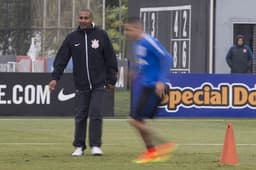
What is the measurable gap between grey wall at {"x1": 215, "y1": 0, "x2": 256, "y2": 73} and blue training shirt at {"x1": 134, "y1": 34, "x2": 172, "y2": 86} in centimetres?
2265

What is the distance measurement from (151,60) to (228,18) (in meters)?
23.0

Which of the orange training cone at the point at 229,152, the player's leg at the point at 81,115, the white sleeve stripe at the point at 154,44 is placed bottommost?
the orange training cone at the point at 229,152

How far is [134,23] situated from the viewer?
12.8 meters

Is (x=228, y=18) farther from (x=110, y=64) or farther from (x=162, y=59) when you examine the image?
(x=162, y=59)

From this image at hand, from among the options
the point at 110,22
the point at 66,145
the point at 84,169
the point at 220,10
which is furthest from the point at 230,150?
the point at 110,22

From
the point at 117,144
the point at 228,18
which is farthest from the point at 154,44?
the point at 228,18

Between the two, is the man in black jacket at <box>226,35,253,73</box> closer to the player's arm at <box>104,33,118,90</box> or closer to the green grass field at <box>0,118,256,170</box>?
the green grass field at <box>0,118,256,170</box>

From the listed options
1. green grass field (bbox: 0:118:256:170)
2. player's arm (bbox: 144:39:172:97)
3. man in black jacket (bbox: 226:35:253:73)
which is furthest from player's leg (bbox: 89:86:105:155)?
man in black jacket (bbox: 226:35:253:73)

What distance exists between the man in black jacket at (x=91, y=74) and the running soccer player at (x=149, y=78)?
4.91ft

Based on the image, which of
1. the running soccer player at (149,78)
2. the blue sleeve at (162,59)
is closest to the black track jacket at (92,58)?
the running soccer player at (149,78)

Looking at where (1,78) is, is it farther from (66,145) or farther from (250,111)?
(66,145)

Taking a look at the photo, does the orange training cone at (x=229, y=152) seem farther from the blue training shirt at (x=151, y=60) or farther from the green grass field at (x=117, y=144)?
the blue training shirt at (x=151, y=60)

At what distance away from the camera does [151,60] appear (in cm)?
1273

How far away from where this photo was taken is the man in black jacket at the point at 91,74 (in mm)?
14273
